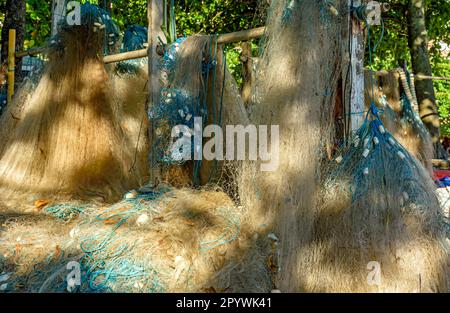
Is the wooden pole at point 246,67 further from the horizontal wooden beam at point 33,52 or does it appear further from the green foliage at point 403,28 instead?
the green foliage at point 403,28

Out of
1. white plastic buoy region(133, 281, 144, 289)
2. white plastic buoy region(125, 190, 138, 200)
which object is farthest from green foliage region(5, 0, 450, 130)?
white plastic buoy region(133, 281, 144, 289)

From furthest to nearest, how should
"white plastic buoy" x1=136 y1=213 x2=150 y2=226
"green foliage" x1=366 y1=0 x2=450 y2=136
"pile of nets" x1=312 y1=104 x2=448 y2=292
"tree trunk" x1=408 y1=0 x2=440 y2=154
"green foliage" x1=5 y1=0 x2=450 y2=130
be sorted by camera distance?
"green foliage" x1=5 y1=0 x2=450 y2=130 → "green foliage" x1=366 y1=0 x2=450 y2=136 → "tree trunk" x1=408 y1=0 x2=440 y2=154 → "white plastic buoy" x1=136 y1=213 x2=150 y2=226 → "pile of nets" x1=312 y1=104 x2=448 y2=292

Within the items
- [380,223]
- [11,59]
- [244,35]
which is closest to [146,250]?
[380,223]

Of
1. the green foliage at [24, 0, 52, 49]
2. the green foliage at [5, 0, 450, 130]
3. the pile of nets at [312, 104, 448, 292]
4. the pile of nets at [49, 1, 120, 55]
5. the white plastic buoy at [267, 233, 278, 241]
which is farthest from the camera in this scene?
the green foliage at [24, 0, 52, 49]

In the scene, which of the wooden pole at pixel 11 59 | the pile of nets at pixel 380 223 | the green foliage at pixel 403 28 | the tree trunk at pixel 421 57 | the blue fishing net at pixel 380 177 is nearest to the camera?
the pile of nets at pixel 380 223

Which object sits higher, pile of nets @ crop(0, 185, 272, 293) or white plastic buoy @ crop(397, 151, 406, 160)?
white plastic buoy @ crop(397, 151, 406, 160)

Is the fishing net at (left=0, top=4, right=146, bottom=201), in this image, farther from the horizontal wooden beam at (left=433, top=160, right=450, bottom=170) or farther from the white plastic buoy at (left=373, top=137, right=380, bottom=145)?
the horizontal wooden beam at (left=433, top=160, right=450, bottom=170)

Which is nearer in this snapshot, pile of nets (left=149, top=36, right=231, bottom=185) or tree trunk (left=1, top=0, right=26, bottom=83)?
pile of nets (left=149, top=36, right=231, bottom=185)

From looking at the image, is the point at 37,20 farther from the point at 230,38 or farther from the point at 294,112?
the point at 294,112

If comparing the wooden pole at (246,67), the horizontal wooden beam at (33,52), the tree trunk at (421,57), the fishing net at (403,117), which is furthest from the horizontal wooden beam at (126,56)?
the tree trunk at (421,57)

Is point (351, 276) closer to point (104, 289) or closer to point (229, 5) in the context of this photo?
point (104, 289)

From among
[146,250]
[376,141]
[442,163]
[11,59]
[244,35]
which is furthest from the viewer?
[11,59]
